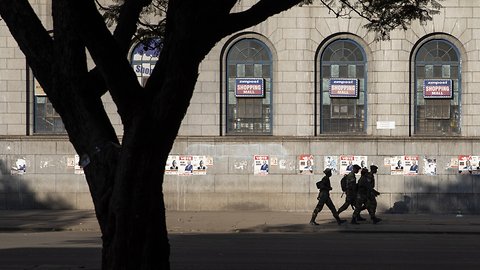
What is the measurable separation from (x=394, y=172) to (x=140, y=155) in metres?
20.8

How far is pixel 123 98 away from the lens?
9117 mm

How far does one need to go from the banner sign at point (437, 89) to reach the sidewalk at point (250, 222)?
3700 mm

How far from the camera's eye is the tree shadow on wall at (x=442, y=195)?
95.0 ft

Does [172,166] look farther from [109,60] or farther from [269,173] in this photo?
[109,60]

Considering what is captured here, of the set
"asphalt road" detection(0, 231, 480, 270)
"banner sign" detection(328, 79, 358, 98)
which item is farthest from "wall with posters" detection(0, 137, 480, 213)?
"asphalt road" detection(0, 231, 480, 270)

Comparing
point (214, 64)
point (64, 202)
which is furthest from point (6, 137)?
point (214, 64)

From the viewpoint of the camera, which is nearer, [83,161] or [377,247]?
[83,161]

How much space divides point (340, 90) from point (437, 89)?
117 inches

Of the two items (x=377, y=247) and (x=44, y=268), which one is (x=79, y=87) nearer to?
(x=44, y=268)

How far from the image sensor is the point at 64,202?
97.0ft

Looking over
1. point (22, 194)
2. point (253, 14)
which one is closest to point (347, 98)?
point (22, 194)

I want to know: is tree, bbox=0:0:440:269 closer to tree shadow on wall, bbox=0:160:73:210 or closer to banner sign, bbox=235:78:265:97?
banner sign, bbox=235:78:265:97

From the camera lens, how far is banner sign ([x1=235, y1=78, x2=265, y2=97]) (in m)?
29.3

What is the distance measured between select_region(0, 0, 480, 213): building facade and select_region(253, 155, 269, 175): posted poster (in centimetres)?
3
